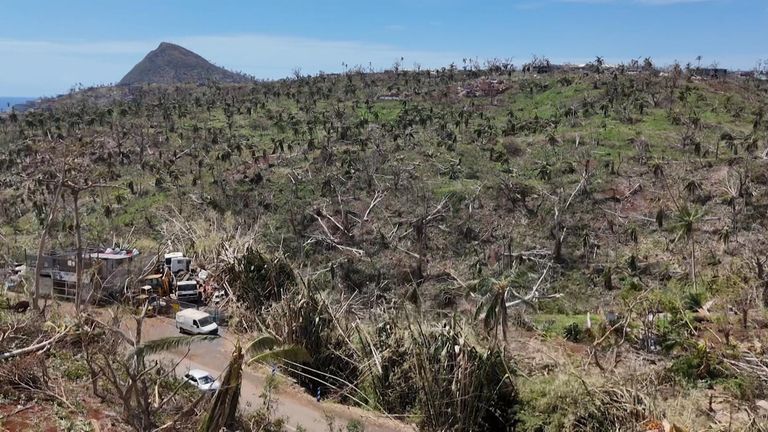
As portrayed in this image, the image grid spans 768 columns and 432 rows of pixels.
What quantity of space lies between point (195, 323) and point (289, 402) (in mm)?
6485

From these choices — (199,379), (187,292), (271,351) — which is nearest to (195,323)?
(187,292)

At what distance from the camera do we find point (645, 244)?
46.5m

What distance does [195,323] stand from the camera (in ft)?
81.5

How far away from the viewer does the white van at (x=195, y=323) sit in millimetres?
24797

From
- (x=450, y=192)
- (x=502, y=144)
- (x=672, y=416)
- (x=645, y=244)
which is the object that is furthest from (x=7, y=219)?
(x=672, y=416)

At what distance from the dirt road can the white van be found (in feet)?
1.93

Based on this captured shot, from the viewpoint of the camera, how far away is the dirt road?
19094 millimetres

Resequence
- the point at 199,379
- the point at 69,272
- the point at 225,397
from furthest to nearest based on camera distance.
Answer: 1. the point at 69,272
2. the point at 199,379
3. the point at 225,397

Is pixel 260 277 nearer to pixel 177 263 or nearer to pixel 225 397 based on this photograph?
pixel 177 263

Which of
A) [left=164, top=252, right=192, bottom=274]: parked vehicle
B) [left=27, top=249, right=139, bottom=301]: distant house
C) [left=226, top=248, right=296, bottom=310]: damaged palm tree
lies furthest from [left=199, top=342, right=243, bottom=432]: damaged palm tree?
[left=164, top=252, right=192, bottom=274]: parked vehicle

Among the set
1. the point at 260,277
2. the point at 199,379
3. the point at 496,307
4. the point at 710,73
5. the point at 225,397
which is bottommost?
the point at 199,379

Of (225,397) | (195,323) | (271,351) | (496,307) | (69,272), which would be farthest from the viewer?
(69,272)

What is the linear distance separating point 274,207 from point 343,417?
36201 millimetres

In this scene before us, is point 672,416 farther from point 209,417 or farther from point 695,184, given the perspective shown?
point 695,184
